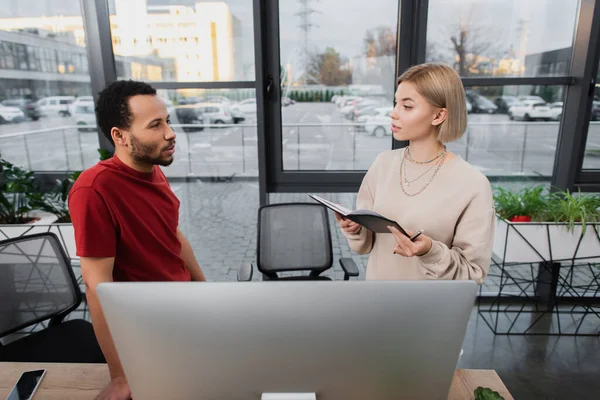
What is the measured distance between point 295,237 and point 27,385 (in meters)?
1.48

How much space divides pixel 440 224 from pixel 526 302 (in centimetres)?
228

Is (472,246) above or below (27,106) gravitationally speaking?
below

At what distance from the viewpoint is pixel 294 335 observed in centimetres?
63

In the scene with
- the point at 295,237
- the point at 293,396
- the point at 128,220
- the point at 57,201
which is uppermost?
the point at 128,220

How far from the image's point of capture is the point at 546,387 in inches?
84.3

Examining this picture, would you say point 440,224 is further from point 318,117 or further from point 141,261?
point 318,117

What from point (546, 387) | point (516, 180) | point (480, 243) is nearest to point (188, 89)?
point (480, 243)

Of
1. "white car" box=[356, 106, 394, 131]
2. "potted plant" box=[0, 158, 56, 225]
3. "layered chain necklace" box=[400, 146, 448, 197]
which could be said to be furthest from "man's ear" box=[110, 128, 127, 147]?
"white car" box=[356, 106, 394, 131]

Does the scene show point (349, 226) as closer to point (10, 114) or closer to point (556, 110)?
point (556, 110)

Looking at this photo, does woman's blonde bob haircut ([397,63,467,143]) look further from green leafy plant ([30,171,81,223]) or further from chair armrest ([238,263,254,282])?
green leafy plant ([30,171,81,223])

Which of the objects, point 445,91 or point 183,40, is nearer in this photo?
point 445,91

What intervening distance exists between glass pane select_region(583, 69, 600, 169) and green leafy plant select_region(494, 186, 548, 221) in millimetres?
521

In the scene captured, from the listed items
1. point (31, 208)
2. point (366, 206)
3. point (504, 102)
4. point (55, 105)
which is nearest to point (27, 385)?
point (366, 206)

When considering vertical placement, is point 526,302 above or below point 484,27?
below
